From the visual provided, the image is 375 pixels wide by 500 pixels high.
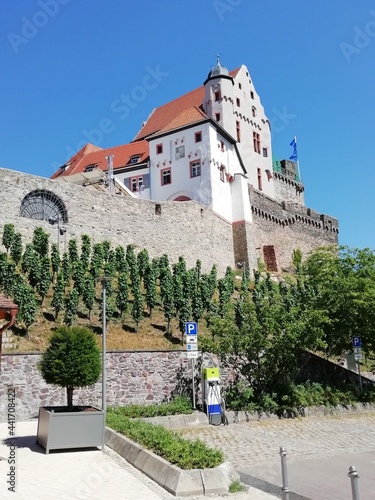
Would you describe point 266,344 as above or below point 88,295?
below

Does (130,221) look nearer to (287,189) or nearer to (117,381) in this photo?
(117,381)

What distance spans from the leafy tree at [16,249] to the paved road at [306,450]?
11080mm

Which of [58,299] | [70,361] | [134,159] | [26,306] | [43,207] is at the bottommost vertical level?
[70,361]

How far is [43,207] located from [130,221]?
189 inches

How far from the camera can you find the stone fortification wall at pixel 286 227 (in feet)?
127

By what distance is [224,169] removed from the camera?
1414 inches

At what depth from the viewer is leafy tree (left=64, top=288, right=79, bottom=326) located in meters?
17.0

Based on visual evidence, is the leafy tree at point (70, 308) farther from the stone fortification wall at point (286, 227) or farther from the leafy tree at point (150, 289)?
the stone fortification wall at point (286, 227)

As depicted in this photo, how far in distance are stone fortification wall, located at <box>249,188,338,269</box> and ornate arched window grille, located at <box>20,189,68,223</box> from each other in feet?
51.0

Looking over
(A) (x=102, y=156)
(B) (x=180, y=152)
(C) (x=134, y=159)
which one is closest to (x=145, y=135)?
(A) (x=102, y=156)

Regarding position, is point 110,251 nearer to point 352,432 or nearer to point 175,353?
point 175,353

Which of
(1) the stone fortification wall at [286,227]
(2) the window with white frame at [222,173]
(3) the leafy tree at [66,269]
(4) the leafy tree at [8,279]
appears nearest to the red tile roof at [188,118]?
(2) the window with white frame at [222,173]

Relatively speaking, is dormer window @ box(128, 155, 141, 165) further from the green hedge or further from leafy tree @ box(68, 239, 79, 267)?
the green hedge

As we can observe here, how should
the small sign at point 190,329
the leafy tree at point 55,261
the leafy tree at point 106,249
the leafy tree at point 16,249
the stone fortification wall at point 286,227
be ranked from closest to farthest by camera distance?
the small sign at point 190,329
the leafy tree at point 16,249
the leafy tree at point 55,261
the leafy tree at point 106,249
the stone fortification wall at point 286,227
